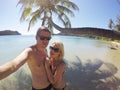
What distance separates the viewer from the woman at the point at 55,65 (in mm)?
3496

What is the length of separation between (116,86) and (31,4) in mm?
7625

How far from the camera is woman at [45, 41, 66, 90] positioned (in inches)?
138

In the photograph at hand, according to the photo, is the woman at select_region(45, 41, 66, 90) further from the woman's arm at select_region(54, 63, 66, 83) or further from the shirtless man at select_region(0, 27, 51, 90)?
the shirtless man at select_region(0, 27, 51, 90)

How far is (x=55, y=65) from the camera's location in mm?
3586

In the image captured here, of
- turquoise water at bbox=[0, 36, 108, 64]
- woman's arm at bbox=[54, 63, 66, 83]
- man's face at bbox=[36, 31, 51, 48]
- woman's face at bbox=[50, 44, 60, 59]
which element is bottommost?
turquoise water at bbox=[0, 36, 108, 64]

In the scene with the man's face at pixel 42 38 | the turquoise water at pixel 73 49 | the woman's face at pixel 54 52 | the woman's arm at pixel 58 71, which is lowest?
the turquoise water at pixel 73 49

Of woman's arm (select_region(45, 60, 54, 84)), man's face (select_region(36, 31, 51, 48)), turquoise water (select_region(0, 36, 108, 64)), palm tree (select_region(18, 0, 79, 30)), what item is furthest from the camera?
turquoise water (select_region(0, 36, 108, 64))

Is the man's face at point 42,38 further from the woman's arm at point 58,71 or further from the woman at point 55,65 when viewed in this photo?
the woman's arm at point 58,71

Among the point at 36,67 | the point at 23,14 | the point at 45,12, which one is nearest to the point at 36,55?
the point at 36,67

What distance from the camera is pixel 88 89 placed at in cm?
959

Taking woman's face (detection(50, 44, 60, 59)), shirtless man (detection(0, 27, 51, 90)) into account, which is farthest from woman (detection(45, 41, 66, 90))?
shirtless man (detection(0, 27, 51, 90))

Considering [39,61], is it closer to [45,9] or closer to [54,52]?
[54,52]

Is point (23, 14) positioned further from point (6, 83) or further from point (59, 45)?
point (59, 45)

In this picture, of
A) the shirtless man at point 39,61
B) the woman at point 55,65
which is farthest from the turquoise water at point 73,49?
the woman at point 55,65
